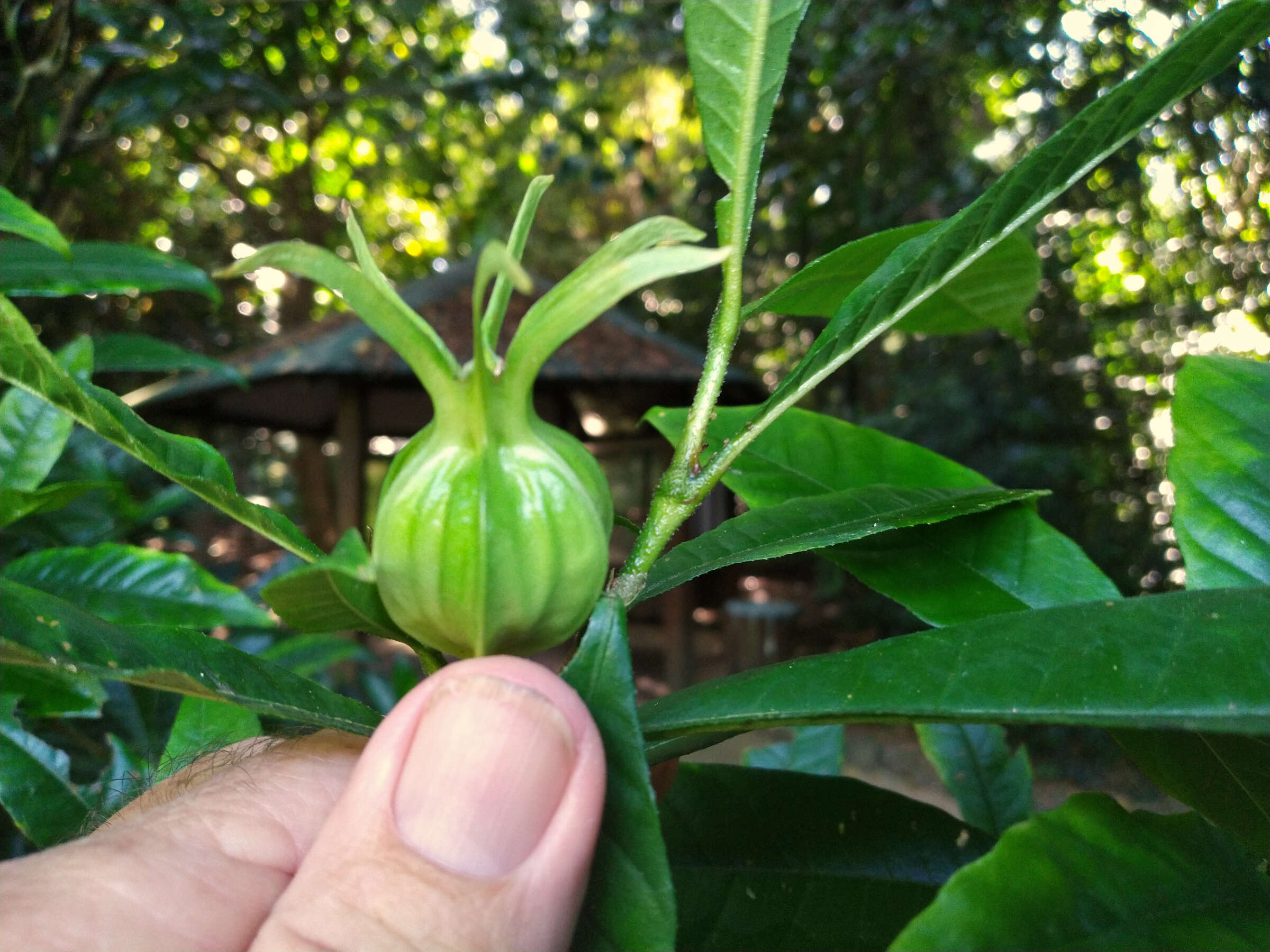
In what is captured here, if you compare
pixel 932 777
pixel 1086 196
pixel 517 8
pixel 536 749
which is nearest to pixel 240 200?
pixel 517 8

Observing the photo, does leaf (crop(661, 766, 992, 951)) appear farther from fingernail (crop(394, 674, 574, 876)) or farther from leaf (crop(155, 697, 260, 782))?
leaf (crop(155, 697, 260, 782))

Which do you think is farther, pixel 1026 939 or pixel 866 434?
pixel 866 434

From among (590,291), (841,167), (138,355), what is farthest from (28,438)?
(841,167)

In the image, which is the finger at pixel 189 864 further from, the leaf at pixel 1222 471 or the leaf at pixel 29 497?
the leaf at pixel 1222 471

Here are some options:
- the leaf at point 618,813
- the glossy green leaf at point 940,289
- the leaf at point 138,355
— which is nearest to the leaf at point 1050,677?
the leaf at point 618,813

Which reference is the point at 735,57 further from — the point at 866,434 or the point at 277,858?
the point at 277,858

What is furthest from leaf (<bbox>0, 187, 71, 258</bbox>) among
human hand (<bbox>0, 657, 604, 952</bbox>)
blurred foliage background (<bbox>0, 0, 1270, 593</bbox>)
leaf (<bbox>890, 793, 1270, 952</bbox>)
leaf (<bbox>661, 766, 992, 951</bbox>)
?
blurred foliage background (<bbox>0, 0, 1270, 593</bbox>)

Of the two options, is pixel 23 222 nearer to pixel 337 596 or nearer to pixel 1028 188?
pixel 337 596
